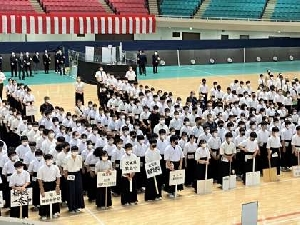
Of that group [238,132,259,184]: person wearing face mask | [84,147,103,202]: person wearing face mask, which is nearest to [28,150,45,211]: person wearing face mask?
[84,147,103,202]: person wearing face mask

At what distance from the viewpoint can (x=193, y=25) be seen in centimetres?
4266

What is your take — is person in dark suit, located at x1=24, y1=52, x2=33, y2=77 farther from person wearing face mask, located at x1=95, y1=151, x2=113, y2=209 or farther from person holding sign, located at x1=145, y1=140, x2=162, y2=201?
person wearing face mask, located at x1=95, y1=151, x2=113, y2=209

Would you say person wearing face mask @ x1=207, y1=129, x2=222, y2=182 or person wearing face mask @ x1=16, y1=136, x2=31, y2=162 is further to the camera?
person wearing face mask @ x1=207, y1=129, x2=222, y2=182

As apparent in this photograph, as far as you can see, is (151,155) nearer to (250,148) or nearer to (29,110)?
(250,148)

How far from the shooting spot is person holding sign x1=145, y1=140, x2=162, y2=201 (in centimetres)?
1416

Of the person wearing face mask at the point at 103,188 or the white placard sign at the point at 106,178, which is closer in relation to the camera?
the white placard sign at the point at 106,178

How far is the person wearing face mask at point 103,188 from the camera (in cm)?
1358

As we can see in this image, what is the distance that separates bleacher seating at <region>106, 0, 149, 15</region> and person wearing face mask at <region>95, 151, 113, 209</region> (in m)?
30.9

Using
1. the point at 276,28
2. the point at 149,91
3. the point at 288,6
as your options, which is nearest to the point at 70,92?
the point at 149,91

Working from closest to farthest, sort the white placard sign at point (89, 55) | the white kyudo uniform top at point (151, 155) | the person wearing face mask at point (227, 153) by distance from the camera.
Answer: the white kyudo uniform top at point (151, 155)
the person wearing face mask at point (227, 153)
the white placard sign at point (89, 55)

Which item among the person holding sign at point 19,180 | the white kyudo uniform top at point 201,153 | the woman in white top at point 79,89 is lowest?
the person holding sign at point 19,180

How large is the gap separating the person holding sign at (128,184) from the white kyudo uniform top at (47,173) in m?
1.74

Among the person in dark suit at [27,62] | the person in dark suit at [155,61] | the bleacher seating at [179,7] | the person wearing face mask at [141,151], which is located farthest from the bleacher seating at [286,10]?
the person wearing face mask at [141,151]

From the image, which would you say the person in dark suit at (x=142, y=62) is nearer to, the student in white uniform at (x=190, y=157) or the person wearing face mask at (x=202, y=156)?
the student in white uniform at (x=190, y=157)
